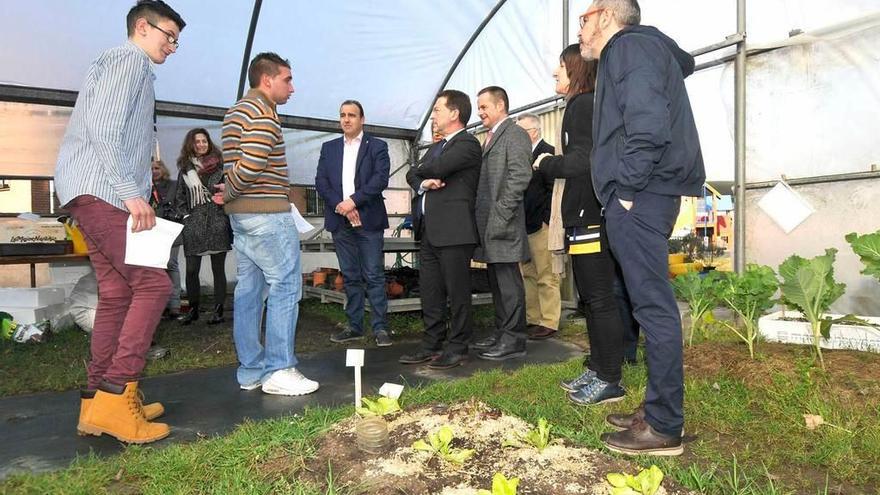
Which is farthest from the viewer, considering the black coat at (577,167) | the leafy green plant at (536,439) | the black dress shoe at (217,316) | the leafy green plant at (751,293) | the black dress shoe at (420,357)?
the black dress shoe at (217,316)

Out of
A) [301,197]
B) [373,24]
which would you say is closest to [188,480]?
[373,24]

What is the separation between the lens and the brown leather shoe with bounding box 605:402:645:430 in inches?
89.8

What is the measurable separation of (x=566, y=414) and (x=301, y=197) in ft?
26.3

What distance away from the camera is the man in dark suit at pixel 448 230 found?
3.75 metres

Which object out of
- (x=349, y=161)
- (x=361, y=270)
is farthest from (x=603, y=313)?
(x=349, y=161)

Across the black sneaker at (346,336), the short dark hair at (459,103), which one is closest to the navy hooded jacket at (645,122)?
the short dark hair at (459,103)

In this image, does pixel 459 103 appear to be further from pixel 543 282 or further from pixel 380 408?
pixel 380 408

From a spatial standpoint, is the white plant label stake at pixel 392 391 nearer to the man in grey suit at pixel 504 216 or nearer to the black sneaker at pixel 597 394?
the black sneaker at pixel 597 394

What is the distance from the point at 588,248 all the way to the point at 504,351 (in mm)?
1382

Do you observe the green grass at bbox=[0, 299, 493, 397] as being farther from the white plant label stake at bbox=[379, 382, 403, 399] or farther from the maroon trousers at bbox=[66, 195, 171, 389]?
the white plant label stake at bbox=[379, 382, 403, 399]

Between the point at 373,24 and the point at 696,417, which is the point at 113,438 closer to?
the point at 696,417

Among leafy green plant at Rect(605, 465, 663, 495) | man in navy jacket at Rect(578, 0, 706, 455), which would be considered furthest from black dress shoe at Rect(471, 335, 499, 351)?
leafy green plant at Rect(605, 465, 663, 495)

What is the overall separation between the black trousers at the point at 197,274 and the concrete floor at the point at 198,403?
189 cm

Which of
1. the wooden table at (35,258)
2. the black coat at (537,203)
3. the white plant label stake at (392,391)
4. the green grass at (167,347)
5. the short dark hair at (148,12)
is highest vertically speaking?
the short dark hair at (148,12)
